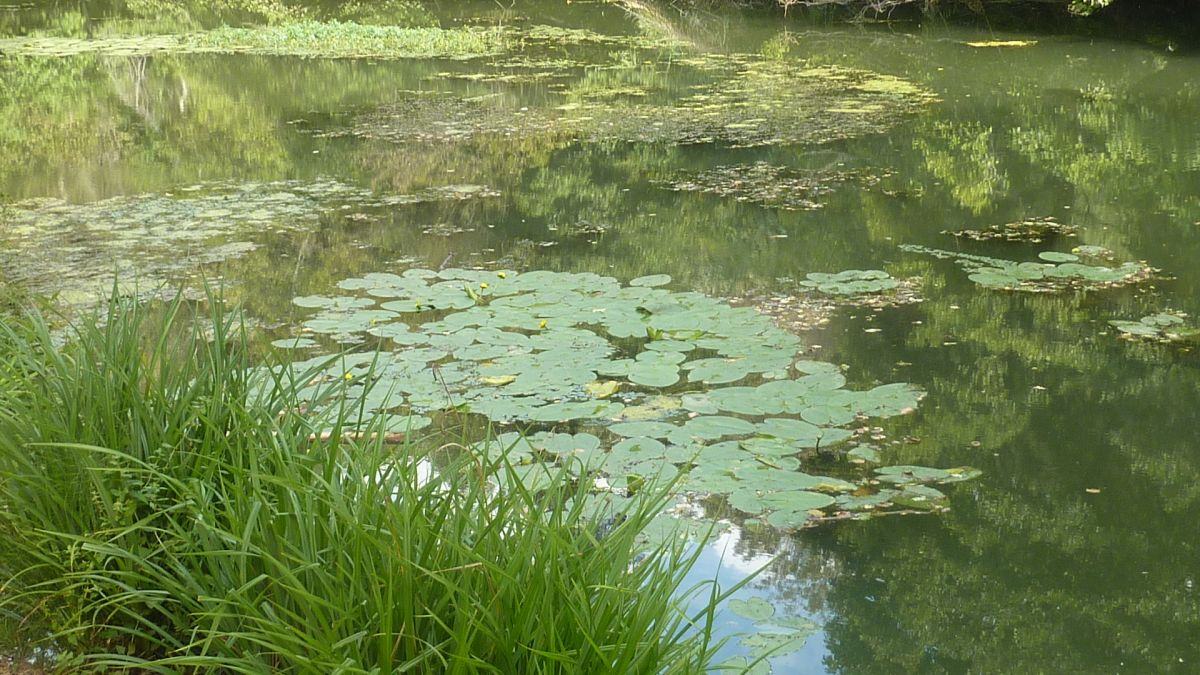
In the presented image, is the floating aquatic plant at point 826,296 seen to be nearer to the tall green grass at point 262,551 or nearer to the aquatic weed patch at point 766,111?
the tall green grass at point 262,551

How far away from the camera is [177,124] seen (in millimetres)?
8953

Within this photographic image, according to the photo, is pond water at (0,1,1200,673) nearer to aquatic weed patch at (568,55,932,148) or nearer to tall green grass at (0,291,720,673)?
aquatic weed patch at (568,55,932,148)

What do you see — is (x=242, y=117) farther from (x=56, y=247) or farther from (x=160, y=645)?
(x=160, y=645)

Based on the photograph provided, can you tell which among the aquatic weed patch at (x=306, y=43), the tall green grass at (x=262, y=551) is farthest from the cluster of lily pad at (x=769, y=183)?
the aquatic weed patch at (x=306, y=43)

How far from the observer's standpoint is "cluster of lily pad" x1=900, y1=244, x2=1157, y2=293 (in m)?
5.00

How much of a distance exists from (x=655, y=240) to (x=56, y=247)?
2.89 metres

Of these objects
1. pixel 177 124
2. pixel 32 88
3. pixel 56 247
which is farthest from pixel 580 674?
pixel 32 88

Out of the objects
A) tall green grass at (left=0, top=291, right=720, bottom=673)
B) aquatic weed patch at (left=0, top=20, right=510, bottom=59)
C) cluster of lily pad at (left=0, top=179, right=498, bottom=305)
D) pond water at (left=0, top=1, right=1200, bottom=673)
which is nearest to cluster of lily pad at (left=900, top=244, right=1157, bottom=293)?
pond water at (left=0, top=1, right=1200, bottom=673)

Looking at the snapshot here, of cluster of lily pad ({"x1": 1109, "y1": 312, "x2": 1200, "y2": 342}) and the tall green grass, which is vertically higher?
the tall green grass

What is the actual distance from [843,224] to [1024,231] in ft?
2.91

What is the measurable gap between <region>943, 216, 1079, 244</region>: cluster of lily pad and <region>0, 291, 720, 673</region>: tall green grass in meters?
4.11

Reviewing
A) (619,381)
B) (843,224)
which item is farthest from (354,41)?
(619,381)

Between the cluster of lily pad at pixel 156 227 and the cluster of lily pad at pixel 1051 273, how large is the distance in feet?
9.37

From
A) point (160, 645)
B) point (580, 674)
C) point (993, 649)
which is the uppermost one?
point (580, 674)
